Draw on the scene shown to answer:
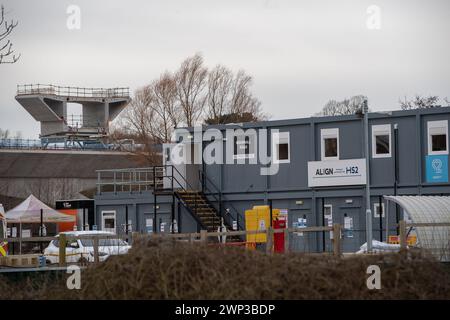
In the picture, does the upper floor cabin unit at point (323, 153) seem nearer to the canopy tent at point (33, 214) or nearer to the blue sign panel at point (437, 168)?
the blue sign panel at point (437, 168)

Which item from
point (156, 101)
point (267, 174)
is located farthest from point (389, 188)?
point (156, 101)

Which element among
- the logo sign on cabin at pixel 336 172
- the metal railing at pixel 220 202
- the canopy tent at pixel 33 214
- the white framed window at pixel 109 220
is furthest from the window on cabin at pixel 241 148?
the canopy tent at pixel 33 214

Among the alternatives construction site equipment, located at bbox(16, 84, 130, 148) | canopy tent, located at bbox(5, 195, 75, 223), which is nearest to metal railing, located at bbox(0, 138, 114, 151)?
construction site equipment, located at bbox(16, 84, 130, 148)

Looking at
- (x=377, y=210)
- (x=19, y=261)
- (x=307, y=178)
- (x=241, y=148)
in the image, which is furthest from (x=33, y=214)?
(x=19, y=261)

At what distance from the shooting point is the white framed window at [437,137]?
3903 cm

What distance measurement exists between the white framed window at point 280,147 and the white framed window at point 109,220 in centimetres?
884

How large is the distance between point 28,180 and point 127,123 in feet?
32.4

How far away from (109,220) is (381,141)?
1403cm

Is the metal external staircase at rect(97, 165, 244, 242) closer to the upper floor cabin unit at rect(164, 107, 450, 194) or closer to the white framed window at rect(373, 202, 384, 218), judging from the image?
the upper floor cabin unit at rect(164, 107, 450, 194)

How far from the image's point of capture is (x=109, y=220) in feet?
155

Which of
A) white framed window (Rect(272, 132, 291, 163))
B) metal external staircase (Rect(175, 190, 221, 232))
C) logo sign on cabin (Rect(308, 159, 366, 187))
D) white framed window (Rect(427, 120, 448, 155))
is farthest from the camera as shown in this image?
metal external staircase (Rect(175, 190, 221, 232))

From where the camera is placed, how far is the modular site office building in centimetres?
3941
